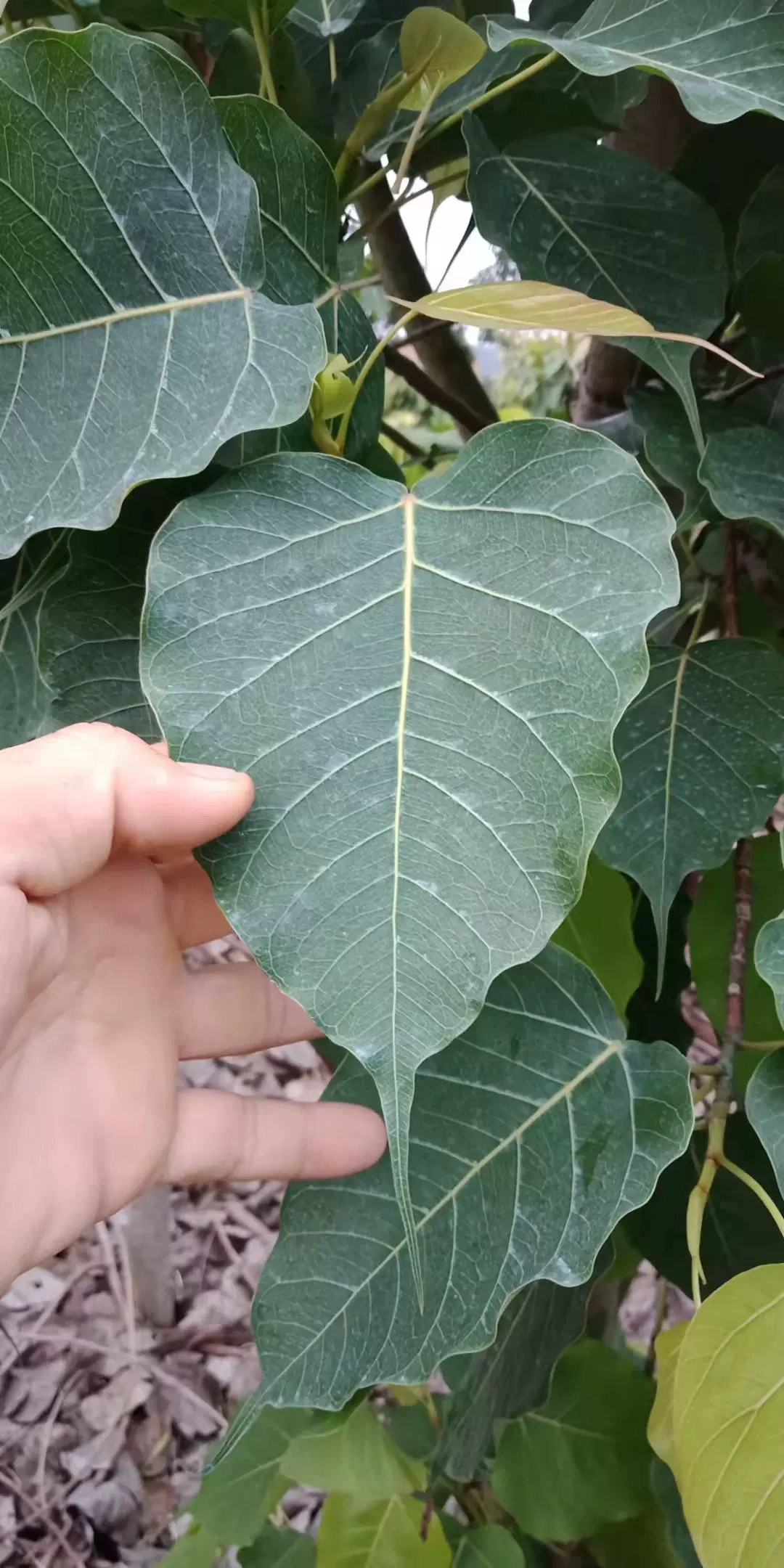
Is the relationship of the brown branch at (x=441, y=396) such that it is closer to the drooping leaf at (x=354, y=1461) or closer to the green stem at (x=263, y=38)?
the green stem at (x=263, y=38)

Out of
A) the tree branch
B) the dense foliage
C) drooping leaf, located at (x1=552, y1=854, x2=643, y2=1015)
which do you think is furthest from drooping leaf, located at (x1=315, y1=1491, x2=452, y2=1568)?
the tree branch

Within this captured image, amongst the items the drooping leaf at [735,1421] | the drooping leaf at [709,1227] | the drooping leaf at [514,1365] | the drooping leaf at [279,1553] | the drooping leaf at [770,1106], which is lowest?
the drooping leaf at [279,1553]

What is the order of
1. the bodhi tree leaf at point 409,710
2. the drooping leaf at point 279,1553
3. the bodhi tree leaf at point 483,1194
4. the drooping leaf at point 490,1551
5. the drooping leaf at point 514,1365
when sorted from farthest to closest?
the drooping leaf at point 279,1553
the drooping leaf at point 490,1551
the drooping leaf at point 514,1365
the bodhi tree leaf at point 483,1194
the bodhi tree leaf at point 409,710

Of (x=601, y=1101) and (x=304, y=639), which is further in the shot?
(x=601, y=1101)

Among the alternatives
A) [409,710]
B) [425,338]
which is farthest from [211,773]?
[425,338]

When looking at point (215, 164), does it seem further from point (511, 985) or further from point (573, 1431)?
point (573, 1431)

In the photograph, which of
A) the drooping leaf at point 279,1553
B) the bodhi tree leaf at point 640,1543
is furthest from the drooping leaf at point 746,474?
the drooping leaf at point 279,1553

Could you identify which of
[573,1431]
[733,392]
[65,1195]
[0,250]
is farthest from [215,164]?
[573,1431]
